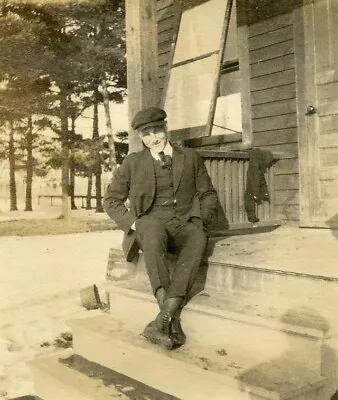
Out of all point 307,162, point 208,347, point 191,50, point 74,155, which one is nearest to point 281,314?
point 208,347

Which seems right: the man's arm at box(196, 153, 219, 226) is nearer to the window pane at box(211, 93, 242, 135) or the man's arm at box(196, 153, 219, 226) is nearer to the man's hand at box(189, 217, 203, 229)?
the man's hand at box(189, 217, 203, 229)

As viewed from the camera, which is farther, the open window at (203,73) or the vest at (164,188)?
the open window at (203,73)

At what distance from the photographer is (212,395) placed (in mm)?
2463

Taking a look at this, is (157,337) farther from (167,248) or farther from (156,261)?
(167,248)

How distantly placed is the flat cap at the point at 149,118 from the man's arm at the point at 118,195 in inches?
11.2

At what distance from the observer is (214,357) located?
103 inches

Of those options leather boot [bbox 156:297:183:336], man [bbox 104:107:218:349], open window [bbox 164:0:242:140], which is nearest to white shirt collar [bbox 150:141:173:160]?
man [bbox 104:107:218:349]

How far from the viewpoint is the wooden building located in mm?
4430

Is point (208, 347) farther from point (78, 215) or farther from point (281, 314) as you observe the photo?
point (78, 215)

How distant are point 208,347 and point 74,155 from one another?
15949 millimetres

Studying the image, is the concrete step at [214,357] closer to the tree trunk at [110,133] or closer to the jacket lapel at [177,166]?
the jacket lapel at [177,166]

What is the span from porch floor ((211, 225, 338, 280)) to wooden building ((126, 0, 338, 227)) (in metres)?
0.39

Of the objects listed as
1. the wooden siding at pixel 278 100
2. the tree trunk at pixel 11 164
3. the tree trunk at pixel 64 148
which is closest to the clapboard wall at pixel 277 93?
the wooden siding at pixel 278 100

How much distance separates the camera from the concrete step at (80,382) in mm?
2789
